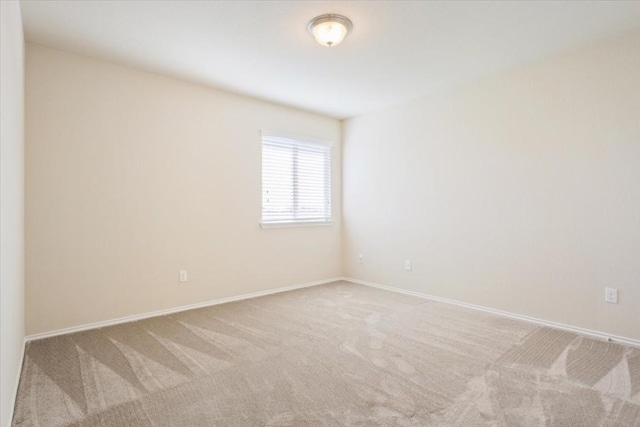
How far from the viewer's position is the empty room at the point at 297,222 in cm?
194

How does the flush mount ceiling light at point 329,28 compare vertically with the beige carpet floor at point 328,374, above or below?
above

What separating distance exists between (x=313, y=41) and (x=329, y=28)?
30cm

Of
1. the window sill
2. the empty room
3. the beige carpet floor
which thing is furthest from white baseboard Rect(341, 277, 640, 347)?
the window sill

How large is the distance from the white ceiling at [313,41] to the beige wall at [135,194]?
30 centimetres

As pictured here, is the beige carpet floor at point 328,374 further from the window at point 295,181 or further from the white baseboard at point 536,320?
the window at point 295,181

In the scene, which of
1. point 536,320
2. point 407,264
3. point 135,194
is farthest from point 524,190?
point 135,194

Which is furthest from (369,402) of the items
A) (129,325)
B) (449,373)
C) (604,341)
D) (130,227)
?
(130,227)

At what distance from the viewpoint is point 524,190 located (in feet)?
10.5

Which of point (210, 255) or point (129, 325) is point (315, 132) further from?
point (129, 325)

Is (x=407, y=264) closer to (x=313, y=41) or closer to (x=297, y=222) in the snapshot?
(x=297, y=222)

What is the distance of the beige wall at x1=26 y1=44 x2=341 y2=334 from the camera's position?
A: 2.80m

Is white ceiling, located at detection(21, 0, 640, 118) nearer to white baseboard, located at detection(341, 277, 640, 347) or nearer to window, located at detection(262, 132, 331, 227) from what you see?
window, located at detection(262, 132, 331, 227)

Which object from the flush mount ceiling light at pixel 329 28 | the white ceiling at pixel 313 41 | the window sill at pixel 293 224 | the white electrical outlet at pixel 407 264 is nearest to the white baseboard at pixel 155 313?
the window sill at pixel 293 224

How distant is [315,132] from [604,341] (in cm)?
→ 375
